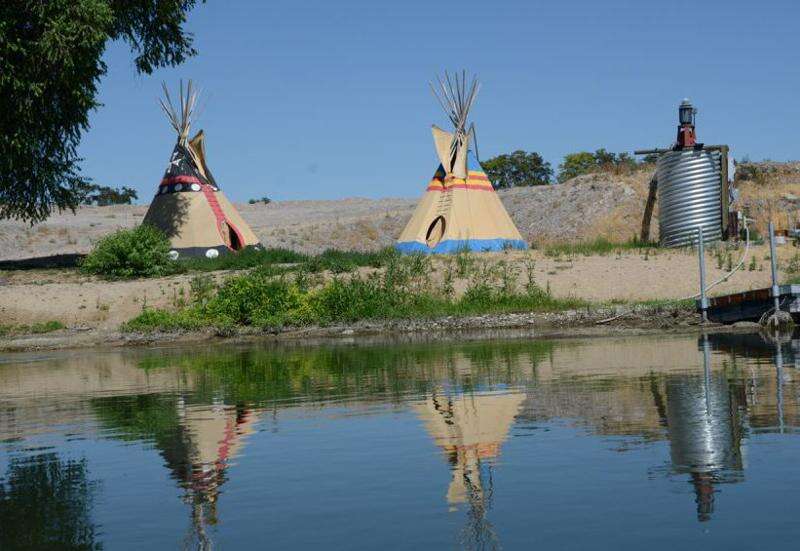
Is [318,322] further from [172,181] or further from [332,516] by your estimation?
[332,516]

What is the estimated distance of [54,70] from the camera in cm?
2670

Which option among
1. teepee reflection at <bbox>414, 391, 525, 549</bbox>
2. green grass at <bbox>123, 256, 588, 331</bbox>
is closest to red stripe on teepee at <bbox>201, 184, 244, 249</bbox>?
green grass at <bbox>123, 256, 588, 331</bbox>

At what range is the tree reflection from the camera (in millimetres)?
7383

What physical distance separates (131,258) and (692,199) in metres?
16.7

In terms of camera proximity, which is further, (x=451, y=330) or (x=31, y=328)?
(x=31, y=328)

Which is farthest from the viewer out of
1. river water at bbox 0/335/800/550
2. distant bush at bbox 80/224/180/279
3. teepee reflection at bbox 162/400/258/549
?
distant bush at bbox 80/224/180/279

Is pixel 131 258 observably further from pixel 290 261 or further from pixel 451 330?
pixel 451 330

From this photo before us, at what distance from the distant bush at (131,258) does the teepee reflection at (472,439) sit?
20.0m

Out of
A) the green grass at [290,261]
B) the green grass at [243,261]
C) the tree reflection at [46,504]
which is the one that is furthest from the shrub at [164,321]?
the tree reflection at [46,504]

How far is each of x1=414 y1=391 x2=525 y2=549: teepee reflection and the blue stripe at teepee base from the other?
21.1 metres

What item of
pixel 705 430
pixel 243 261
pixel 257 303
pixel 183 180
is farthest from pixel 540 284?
pixel 705 430

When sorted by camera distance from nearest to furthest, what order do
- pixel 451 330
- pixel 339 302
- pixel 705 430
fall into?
pixel 705 430
pixel 451 330
pixel 339 302

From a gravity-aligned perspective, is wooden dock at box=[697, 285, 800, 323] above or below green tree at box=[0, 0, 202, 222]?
below

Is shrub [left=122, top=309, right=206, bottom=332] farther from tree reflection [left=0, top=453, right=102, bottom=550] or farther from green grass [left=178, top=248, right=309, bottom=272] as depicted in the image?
tree reflection [left=0, top=453, right=102, bottom=550]
